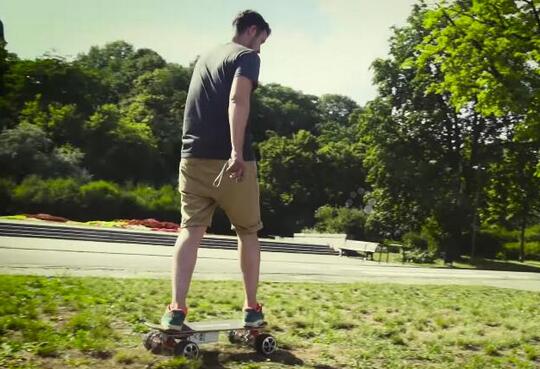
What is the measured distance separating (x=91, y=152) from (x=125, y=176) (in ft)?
15.9

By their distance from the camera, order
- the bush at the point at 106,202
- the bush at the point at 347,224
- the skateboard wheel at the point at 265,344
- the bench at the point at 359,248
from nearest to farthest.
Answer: the skateboard wheel at the point at 265,344
the bench at the point at 359,248
the bush at the point at 106,202
the bush at the point at 347,224

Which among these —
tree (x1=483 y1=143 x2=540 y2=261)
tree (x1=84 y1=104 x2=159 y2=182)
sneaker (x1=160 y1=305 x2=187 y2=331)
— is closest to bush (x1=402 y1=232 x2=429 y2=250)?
tree (x1=483 y1=143 x2=540 y2=261)

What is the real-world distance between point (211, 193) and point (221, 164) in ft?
0.68

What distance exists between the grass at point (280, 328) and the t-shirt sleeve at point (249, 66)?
187 centimetres

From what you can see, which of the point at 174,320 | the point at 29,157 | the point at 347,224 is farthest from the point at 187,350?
the point at 29,157

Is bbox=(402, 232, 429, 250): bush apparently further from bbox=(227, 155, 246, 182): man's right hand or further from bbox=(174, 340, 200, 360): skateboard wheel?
bbox=(174, 340, 200, 360): skateboard wheel

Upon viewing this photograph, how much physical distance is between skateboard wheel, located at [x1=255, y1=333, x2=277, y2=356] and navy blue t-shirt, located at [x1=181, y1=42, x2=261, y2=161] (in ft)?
3.98

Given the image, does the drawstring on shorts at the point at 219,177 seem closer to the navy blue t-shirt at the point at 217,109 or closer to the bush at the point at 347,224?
the navy blue t-shirt at the point at 217,109

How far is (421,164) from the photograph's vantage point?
3378cm

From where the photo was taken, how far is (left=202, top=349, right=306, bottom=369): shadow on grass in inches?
145

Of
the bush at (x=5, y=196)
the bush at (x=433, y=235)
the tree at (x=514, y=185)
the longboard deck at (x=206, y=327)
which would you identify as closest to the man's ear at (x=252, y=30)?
the longboard deck at (x=206, y=327)

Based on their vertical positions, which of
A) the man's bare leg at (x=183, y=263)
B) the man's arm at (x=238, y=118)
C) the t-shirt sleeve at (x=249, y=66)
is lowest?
the man's bare leg at (x=183, y=263)

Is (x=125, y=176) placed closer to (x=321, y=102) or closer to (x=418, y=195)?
(x=418, y=195)

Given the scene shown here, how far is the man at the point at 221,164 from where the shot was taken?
3.88m
